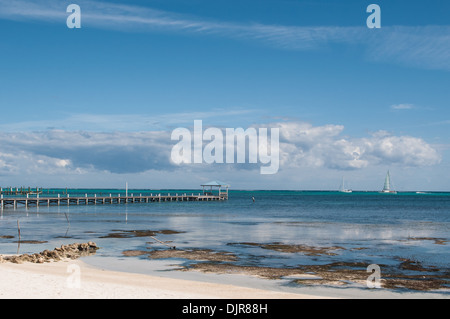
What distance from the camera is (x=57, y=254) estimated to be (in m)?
22.1

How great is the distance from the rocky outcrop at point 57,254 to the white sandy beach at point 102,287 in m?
1.54

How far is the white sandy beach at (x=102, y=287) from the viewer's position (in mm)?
13859

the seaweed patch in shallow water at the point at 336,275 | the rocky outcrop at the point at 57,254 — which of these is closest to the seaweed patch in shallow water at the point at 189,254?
the seaweed patch in shallow water at the point at 336,275

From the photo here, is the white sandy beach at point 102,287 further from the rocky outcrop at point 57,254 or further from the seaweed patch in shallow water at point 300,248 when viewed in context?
the seaweed patch in shallow water at point 300,248

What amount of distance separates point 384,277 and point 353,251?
7696 millimetres

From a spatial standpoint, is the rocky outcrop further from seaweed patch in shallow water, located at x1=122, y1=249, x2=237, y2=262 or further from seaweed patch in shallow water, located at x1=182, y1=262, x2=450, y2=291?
seaweed patch in shallow water, located at x1=182, y1=262, x2=450, y2=291

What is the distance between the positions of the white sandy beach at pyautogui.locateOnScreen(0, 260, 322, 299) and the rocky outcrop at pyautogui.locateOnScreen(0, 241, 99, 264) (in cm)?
154

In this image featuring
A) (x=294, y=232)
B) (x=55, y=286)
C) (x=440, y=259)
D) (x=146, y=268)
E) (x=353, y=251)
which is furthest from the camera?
(x=294, y=232)

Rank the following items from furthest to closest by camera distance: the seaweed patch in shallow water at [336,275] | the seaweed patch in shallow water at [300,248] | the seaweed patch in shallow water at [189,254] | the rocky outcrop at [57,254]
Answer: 1. the seaweed patch in shallow water at [300,248]
2. the seaweed patch in shallow water at [189,254]
3. the rocky outcrop at [57,254]
4. the seaweed patch in shallow water at [336,275]

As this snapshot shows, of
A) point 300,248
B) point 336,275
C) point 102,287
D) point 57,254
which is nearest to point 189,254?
point 57,254

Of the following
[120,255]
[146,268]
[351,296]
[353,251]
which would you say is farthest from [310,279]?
[120,255]

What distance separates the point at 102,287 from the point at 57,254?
824 cm
